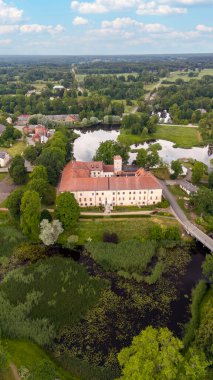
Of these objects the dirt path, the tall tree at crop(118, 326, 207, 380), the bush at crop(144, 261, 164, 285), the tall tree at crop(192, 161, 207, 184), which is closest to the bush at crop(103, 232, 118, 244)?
the bush at crop(144, 261, 164, 285)

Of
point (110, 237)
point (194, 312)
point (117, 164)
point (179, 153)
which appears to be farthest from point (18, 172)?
point (179, 153)

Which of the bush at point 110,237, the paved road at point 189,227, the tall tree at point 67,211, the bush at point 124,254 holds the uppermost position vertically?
the tall tree at point 67,211

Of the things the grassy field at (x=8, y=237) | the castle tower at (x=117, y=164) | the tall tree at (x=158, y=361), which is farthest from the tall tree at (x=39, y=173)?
the tall tree at (x=158, y=361)

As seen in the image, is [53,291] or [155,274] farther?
[155,274]

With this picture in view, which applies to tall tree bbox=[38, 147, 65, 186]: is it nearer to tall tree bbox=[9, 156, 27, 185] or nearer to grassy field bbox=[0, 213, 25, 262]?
tall tree bbox=[9, 156, 27, 185]

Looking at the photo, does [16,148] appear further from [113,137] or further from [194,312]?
[194,312]

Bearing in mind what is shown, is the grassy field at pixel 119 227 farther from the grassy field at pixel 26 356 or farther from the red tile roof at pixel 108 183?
the grassy field at pixel 26 356
